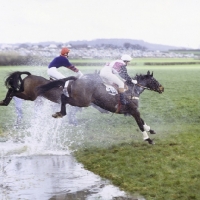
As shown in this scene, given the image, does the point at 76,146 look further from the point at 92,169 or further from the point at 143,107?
the point at 143,107

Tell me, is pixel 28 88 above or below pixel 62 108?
above

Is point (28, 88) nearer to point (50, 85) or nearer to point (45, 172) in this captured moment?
point (50, 85)

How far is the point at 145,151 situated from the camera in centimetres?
1157

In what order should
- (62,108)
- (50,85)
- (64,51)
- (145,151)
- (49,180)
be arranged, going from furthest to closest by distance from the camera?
(50,85) < (64,51) < (62,108) < (145,151) < (49,180)

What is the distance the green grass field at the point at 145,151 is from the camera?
880 centimetres

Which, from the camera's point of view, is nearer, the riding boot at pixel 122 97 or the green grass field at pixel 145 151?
the green grass field at pixel 145 151

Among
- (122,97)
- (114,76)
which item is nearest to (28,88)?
(114,76)

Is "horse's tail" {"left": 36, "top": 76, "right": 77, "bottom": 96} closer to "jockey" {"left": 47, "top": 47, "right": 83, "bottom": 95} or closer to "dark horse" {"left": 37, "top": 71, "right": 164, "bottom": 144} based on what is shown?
"dark horse" {"left": 37, "top": 71, "right": 164, "bottom": 144}

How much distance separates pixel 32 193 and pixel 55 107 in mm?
5568

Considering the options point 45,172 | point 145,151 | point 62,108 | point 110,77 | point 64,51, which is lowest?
point 45,172

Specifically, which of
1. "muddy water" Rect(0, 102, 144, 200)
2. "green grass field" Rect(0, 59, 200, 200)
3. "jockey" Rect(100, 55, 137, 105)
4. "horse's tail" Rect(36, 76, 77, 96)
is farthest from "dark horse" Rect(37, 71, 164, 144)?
"muddy water" Rect(0, 102, 144, 200)

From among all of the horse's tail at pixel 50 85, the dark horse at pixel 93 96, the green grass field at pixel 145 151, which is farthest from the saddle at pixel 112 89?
the green grass field at pixel 145 151

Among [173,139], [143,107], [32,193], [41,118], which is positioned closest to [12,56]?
[143,107]

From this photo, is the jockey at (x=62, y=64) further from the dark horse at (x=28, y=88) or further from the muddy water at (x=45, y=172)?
the muddy water at (x=45, y=172)
